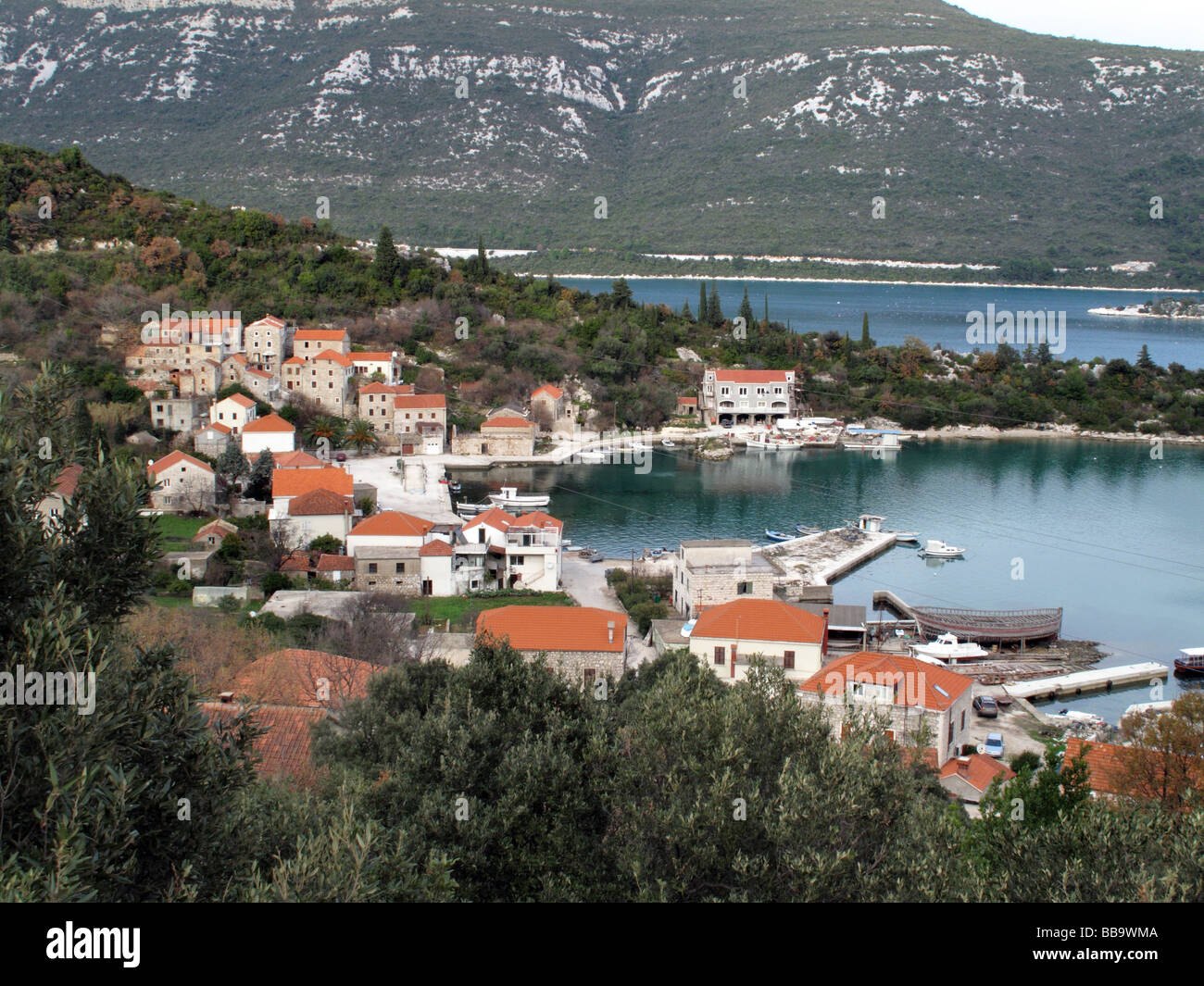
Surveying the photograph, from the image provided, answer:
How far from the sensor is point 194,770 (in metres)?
4.68

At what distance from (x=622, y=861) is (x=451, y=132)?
101839 mm

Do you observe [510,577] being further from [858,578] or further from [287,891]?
[287,891]

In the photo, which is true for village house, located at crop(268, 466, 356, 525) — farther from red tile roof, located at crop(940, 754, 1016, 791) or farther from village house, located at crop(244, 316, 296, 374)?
red tile roof, located at crop(940, 754, 1016, 791)

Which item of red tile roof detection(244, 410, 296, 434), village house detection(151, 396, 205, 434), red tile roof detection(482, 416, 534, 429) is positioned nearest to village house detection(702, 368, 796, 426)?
red tile roof detection(482, 416, 534, 429)

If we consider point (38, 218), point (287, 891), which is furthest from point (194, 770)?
point (38, 218)

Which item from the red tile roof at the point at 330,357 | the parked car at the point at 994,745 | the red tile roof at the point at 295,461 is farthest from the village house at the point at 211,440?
the parked car at the point at 994,745

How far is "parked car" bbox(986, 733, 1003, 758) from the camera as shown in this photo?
14.1m

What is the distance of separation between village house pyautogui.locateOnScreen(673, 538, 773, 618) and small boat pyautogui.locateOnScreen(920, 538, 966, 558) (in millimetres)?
7471

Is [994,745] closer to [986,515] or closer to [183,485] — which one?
[986,515]

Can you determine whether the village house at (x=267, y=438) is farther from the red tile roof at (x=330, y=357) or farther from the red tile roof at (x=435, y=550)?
the red tile roof at (x=435, y=550)

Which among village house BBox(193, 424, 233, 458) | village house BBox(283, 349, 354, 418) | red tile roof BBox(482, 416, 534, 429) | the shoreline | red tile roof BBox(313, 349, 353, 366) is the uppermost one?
the shoreline

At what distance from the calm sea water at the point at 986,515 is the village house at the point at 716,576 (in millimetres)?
3521

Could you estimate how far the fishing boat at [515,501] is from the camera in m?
28.5

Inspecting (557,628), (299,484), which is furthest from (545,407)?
(557,628)
